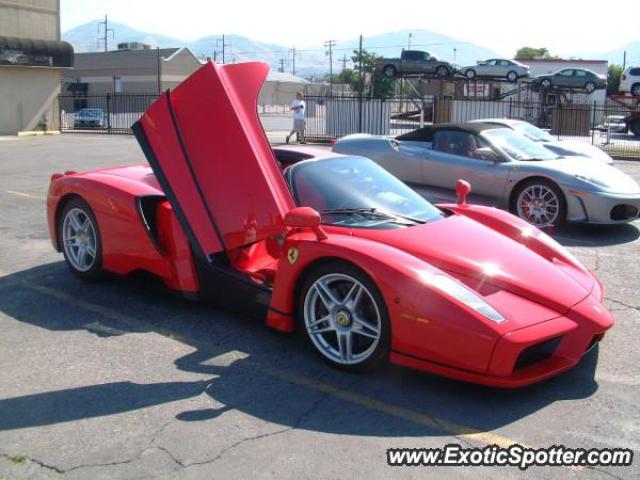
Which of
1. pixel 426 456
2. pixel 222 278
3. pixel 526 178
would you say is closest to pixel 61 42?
pixel 526 178

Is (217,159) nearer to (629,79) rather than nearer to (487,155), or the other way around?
(487,155)

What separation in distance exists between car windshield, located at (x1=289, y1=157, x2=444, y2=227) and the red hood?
0.18 m

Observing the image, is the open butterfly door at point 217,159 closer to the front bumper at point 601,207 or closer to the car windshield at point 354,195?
the car windshield at point 354,195

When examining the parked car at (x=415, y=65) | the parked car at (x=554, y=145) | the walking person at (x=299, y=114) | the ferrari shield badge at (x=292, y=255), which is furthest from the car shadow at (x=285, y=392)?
the parked car at (x=415, y=65)

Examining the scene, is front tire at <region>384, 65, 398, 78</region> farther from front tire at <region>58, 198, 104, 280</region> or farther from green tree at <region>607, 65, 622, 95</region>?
green tree at <region>607, 65, 622, 95</region>

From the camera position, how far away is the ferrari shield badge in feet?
14.1

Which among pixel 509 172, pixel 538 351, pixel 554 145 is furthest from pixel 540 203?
pixel 538 351

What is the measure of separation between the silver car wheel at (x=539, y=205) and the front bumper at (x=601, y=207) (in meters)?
0.20

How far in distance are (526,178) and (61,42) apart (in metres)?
24.9

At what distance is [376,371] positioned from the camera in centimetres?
414

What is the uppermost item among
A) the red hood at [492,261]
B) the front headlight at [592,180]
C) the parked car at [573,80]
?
the parked car at [573,80]

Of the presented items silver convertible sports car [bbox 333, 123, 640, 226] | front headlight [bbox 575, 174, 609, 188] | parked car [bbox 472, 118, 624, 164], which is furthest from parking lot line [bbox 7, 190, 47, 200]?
front headlight [bbox 575, 174, 609, 188]

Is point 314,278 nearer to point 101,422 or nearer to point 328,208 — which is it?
point 328,208

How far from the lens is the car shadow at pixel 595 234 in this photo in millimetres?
8077
